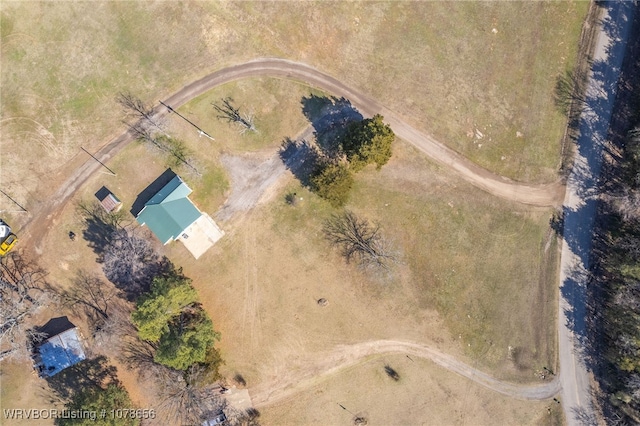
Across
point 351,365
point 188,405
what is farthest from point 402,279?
Answer: point 188,405

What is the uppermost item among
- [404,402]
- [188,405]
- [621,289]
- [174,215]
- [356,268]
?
[174,215]

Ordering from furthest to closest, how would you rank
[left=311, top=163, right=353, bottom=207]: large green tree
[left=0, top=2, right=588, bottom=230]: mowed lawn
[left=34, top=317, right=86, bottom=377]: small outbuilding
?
[left=0, top=2, right=588, bottom=230]: mowed lawn
[left=34, top=317, right=86, bottom=377]: small outbuilding
[left=311, top=163, right=353, bottom=207]: large green tree

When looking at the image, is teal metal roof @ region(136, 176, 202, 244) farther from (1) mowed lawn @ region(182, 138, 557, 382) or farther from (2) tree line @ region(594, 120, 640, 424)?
(2) tree line @ region(594, 120, 640, 424)

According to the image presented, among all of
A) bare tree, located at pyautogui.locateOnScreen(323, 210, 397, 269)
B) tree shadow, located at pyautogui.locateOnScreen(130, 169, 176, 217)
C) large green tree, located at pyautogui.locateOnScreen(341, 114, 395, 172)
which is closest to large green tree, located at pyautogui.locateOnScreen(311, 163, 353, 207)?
large green tree, located at pyautogui.locateOnScreen(341, 114, 395, 172)

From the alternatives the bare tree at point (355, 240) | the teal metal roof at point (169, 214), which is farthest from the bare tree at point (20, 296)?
the bare tree at point (355, 240)

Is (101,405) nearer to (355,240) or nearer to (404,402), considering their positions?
(355,240)

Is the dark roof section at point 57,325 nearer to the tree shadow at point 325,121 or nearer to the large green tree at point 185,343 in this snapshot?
the large green tree at point 185,343

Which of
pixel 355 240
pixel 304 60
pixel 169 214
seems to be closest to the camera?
pixel 169 214
